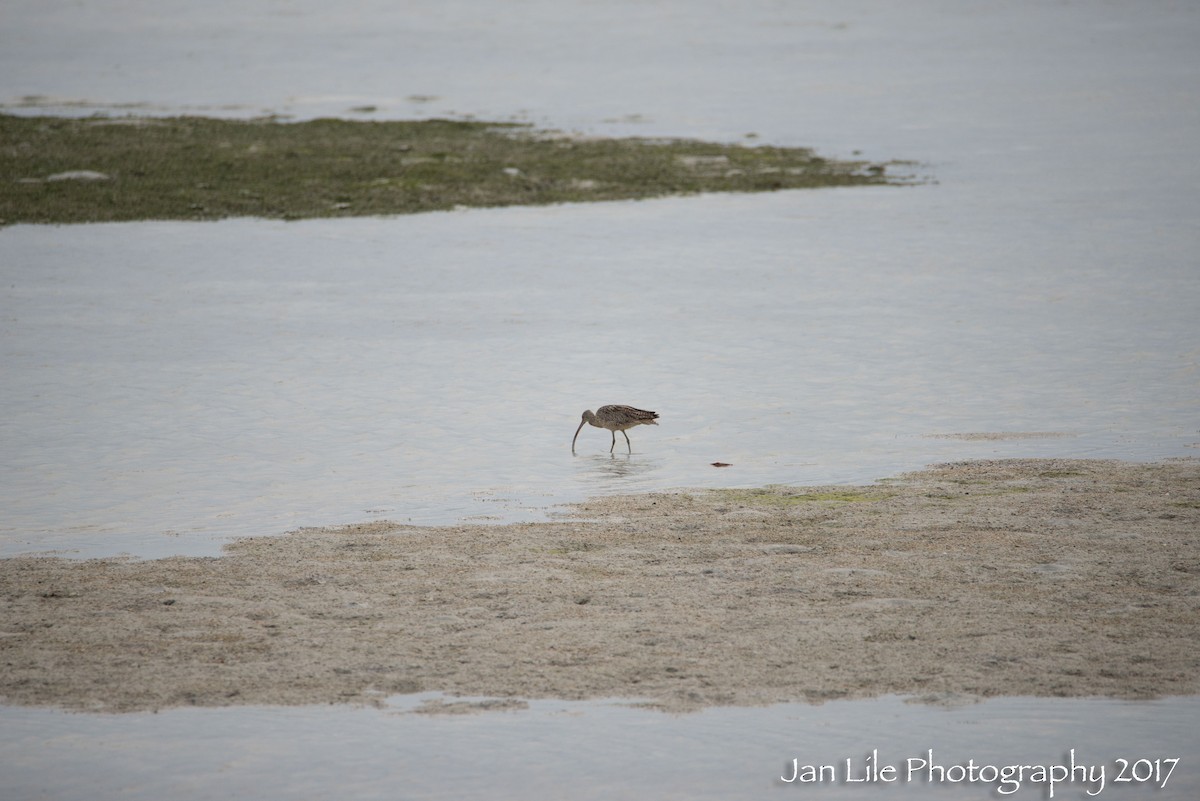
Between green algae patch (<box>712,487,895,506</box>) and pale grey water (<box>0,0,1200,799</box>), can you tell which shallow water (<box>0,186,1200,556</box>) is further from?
green algae patch (<box>712,487,895,506</box>)

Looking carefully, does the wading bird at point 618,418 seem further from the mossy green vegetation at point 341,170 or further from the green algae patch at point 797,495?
the mossy green vegetation at point 341,170

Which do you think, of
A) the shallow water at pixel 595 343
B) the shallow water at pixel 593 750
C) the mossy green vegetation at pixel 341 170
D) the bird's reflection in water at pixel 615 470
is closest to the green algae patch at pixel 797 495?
the shallow water at pixel 595 343

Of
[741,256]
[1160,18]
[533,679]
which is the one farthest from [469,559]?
[1160,18]

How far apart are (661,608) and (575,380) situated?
6.74m

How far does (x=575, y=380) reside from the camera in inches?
555

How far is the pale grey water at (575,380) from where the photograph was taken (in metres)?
6.13

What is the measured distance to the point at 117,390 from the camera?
1368 cm

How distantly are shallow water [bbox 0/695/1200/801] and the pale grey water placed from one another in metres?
0.02

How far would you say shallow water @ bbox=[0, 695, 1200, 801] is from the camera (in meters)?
5.84

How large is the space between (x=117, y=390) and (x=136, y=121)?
2800 cm

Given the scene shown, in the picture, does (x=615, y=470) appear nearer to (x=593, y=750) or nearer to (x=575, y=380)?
(x=575, y=380)

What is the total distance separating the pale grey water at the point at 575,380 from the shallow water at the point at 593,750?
0.02 m

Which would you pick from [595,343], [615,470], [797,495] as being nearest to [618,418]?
[615,470]

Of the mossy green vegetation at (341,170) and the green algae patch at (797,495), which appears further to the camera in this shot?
the mossy green vegetation at (341,170)
